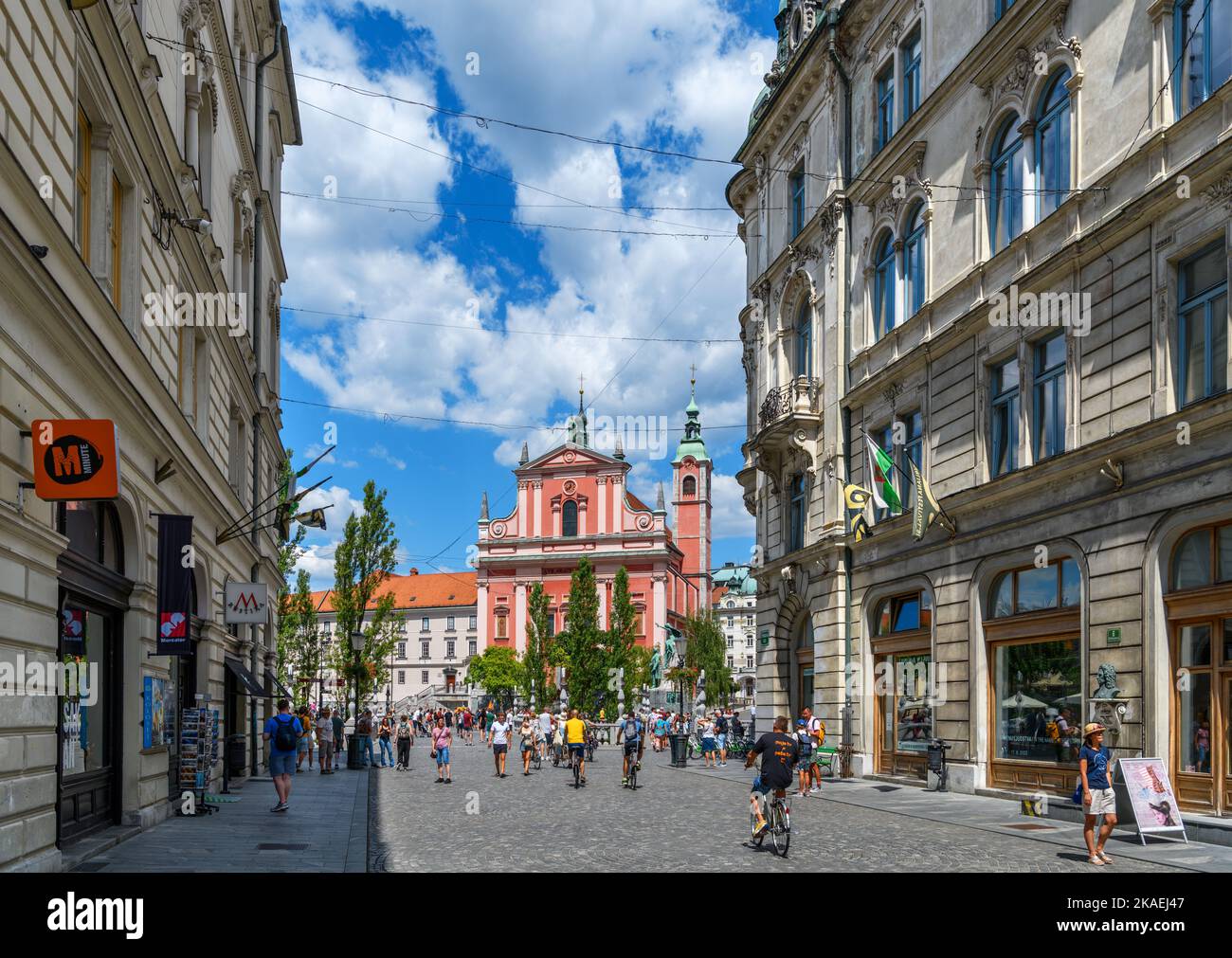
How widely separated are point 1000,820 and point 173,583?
42.2ft

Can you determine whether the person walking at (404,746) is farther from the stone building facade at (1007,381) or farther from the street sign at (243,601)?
the street sign at (243,601)

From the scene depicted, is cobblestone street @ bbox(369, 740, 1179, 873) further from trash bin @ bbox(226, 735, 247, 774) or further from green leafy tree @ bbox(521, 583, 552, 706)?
green leafy tree @ bbox(521, 583, 552, 706)

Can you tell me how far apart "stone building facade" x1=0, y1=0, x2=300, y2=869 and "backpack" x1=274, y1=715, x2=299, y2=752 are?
174cm

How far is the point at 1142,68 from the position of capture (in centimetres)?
1923

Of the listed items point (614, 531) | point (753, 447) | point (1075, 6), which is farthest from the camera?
point (614, 531)

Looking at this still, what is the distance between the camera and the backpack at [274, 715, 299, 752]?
21.4 meters

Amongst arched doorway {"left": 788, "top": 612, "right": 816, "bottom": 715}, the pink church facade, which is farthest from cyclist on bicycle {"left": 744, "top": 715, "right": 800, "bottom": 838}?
the pink church facade

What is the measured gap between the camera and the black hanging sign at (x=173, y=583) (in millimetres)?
17328

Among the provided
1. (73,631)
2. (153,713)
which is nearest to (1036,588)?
(153,713)

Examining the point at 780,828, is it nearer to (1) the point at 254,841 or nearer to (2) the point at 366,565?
(1) the point at 254,841

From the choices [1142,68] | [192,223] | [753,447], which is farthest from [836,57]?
[192,223]

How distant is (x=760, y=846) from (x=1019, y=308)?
36.8 ft

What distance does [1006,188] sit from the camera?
24.2 meters
